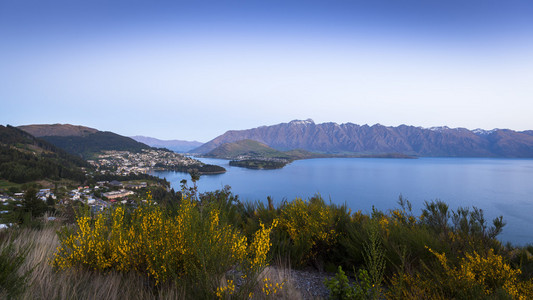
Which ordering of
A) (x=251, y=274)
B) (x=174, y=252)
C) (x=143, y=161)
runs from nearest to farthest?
1. (x=251, y=274)
2. (x=174, y=252)
3. (x=143, y=161)

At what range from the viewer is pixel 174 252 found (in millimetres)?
2811

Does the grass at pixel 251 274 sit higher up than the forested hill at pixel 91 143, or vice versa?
the forested hill at pixel 91 143

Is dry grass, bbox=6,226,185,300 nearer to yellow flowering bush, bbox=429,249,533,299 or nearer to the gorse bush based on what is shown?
the gorse bush

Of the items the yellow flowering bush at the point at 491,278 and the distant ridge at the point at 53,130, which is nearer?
the yellow flowering bush at the point at 491,278

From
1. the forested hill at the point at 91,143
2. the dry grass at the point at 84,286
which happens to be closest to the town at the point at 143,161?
the forested hill at the point at 91,143

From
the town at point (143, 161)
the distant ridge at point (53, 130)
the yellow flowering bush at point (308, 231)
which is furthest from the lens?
the distant ridge at point (53, 130)

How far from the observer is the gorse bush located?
2553mm

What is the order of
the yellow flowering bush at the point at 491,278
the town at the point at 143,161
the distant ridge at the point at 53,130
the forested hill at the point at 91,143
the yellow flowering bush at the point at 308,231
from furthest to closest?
1. the distant ridge at the point at 53,130
2. the forested hill at the point at 91,143
3. the town at the point at 143,161
4. the yellow flowering bush at the point at 308,231
5. the yellow flowering bush at the point at 491,278

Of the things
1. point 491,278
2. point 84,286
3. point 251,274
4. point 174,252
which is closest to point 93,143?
point 84,286

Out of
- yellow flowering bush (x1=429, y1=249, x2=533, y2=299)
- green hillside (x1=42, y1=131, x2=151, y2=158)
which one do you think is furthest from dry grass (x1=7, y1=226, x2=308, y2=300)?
green hillside (x1=42, y1=131, x2=151, y2=158)

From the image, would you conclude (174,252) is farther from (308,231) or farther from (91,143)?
(91,143)

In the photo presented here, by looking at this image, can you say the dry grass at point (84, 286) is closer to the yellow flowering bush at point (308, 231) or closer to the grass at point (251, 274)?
the grass at point (251, 274)

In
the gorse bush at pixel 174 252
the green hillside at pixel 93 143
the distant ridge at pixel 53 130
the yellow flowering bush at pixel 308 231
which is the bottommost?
the yellow flowering bush at pixel 308 231

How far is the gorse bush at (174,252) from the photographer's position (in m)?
2.55
